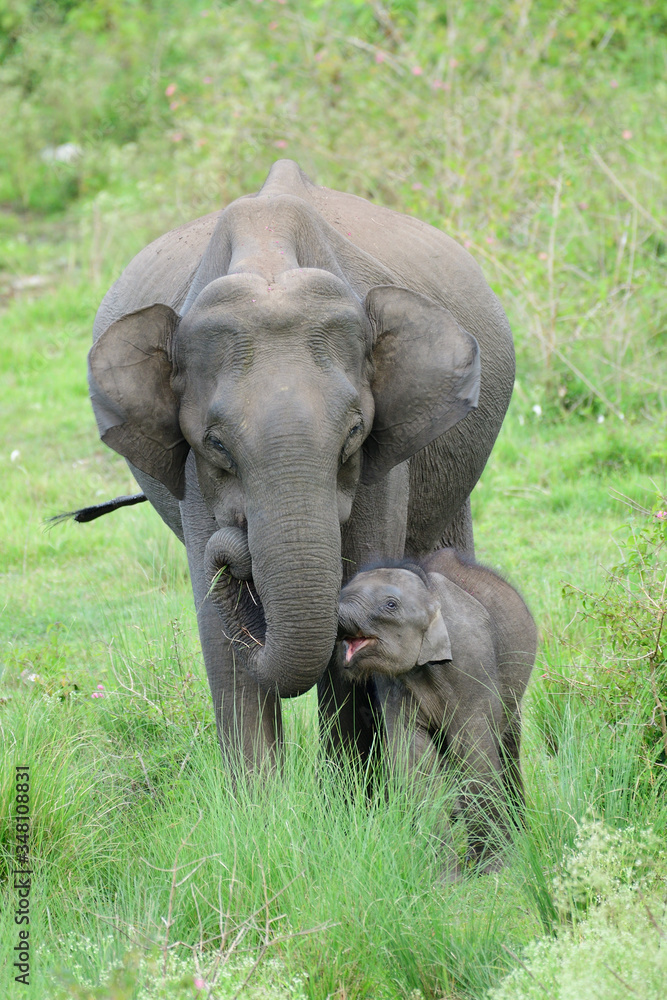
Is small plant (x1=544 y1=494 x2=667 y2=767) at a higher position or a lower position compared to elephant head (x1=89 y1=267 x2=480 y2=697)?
lower

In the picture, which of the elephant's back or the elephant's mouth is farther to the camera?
the elephant's back

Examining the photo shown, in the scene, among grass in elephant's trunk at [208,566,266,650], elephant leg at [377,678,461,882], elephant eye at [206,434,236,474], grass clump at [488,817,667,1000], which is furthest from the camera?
elephant leg at [377,678,461,882]

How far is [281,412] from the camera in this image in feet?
11.6

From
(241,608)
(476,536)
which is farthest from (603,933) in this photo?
(476,536)

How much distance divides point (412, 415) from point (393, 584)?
0.54 metres

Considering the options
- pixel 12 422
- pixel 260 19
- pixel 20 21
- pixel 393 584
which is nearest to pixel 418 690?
pixel 393 584

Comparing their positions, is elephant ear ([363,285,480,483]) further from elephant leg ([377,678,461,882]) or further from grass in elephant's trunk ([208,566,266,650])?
elephant leg ([377,678,461,882])

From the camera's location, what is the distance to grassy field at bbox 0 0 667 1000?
3.38 metres

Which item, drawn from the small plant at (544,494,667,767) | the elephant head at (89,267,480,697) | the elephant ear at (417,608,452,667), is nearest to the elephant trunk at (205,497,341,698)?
the elephant head at (89,267,480,697)

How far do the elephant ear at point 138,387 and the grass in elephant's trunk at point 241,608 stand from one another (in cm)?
47

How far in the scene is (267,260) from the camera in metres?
3.86

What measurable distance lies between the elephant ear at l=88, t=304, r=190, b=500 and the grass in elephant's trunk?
0.47m

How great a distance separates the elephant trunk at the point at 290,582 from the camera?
3547 millimetres

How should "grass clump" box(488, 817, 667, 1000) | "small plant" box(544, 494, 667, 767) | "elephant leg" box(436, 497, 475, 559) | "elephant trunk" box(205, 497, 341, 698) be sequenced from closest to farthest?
1. "grass clump" box(488, 817, 667, 1000)
2. "elephant trunk" box(205, 497, 341, 698)
3. "small plant" box(544, 494, 667, 767)
4. "elephant leg" box(436, 497, 475, 559)
